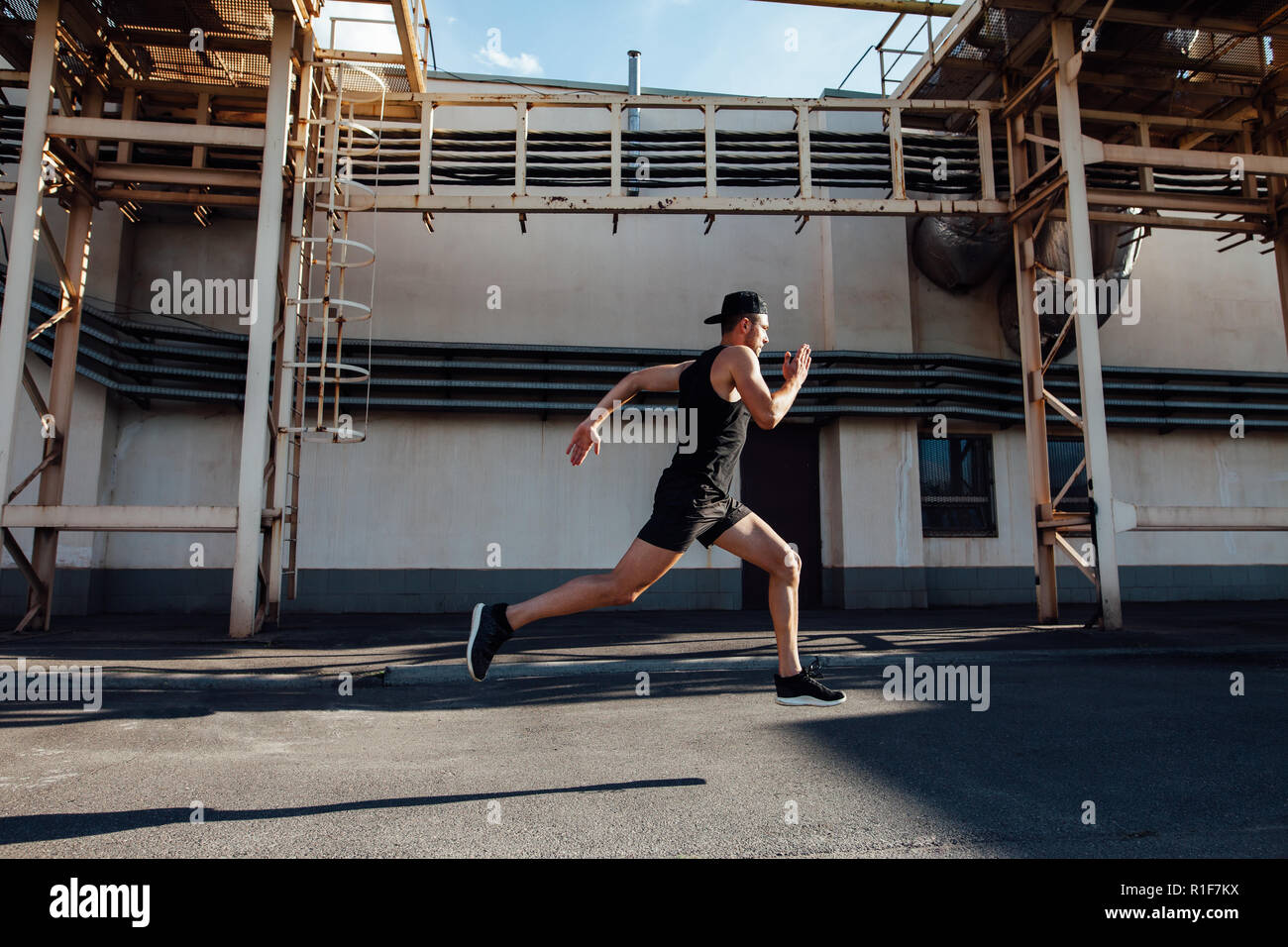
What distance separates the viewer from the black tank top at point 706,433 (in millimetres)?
3895

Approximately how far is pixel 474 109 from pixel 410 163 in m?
3.15

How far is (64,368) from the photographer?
897cm

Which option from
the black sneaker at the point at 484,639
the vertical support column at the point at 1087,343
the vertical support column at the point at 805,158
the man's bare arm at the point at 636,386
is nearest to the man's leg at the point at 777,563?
the man's bare arm at the point at 636,386

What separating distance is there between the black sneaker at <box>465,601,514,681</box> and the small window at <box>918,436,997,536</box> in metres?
9.60

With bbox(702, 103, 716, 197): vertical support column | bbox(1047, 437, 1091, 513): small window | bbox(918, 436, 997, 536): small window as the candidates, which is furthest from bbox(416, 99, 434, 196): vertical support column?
bbox(1047, 437, 1091, 513): small window

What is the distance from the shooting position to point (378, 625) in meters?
9.34

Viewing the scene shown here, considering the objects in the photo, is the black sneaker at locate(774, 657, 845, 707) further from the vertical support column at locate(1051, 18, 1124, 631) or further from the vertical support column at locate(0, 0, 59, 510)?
the vertical support column at locate(0, 0, 59, 510)

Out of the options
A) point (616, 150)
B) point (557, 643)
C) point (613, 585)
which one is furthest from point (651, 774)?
point (616, 150)

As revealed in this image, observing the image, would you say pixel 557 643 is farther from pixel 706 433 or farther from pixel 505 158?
pixel 505 158

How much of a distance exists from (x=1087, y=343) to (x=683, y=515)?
22.6 ft

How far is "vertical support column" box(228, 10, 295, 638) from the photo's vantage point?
7.85 m

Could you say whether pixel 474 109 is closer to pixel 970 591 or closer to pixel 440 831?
pixel 970 591

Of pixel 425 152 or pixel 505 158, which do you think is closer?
pixel 425 152
